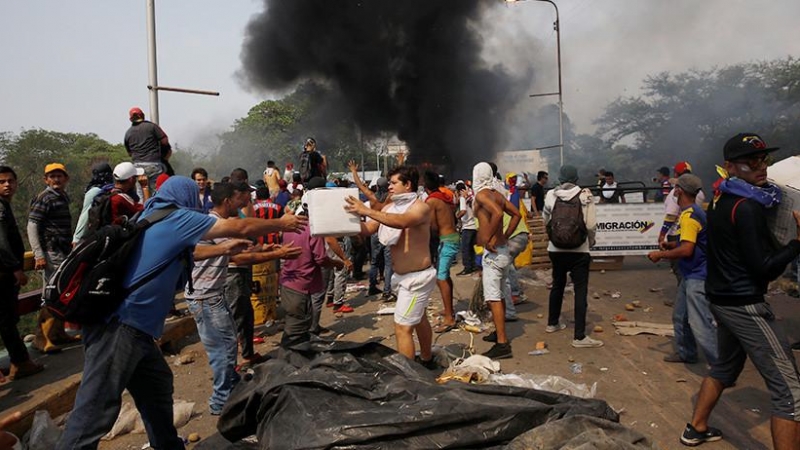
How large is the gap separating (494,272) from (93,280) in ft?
12.1

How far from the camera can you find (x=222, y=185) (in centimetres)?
402

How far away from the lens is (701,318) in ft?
13.4

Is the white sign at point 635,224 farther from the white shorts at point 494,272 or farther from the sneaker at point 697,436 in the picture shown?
the sneaker at point 697,436

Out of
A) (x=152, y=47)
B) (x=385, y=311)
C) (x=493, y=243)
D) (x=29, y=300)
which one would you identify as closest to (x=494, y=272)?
(x=493, y=243)

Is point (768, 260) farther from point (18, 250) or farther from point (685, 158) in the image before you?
point (685, 158)

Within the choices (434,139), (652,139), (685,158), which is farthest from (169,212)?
(652,139)

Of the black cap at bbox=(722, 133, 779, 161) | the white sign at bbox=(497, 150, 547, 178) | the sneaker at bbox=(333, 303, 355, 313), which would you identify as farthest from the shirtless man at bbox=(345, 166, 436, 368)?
the white sign at bbox=(497, 150, 547, 178)

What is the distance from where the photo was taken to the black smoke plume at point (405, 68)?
71.2 ft

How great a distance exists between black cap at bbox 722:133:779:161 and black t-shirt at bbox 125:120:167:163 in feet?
20.0

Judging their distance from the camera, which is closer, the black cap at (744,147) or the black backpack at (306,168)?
the black cap at (744,147)

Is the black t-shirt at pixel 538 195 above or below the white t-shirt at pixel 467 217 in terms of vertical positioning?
above

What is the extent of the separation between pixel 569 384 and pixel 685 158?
85.8 ft

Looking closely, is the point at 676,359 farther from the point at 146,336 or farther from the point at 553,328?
the point at 146,336

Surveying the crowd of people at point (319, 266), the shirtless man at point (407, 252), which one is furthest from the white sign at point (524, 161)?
the shirtless man at point (407, 252)
